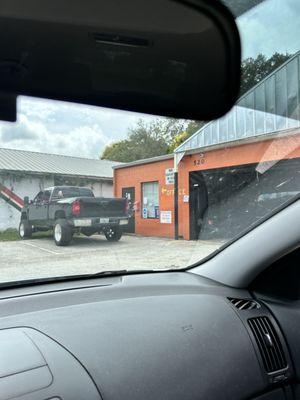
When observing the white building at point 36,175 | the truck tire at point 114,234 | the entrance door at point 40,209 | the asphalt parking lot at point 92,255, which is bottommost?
the asphalt parking lot at point 92,255

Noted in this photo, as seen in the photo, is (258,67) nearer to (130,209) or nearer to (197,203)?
(197,203)

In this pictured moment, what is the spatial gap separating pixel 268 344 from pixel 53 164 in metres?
1.47

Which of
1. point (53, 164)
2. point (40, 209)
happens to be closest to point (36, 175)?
point (53, 164)

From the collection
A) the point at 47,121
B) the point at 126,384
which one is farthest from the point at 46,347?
the point at 47,121

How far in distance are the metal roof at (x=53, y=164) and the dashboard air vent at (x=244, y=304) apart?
103 centimetres

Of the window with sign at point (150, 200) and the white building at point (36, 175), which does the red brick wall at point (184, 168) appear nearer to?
the window with sign at point (150, 200)

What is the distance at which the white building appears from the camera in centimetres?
237

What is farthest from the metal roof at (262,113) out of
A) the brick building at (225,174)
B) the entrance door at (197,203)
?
the entrance door at (197,203)

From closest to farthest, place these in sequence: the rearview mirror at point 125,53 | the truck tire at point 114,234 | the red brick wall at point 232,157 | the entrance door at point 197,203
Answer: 1. the rearview mirror at point 125,53
2. the red brick wall at point 232,157
3. the truck tire at point 114,234
4. the entrance door at point 197,203

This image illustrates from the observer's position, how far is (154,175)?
9.96 ft

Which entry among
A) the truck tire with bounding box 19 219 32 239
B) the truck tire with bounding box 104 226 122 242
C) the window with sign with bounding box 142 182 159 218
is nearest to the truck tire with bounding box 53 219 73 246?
the truck tire with bounding box 19 219 32 239

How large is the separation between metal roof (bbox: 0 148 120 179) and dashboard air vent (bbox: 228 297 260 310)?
3.37ft

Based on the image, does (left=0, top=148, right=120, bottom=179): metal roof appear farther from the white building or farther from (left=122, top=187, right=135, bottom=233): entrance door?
(left=122, top=187, right=135, bottom=233): entrance door

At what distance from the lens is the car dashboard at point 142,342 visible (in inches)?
67.8
